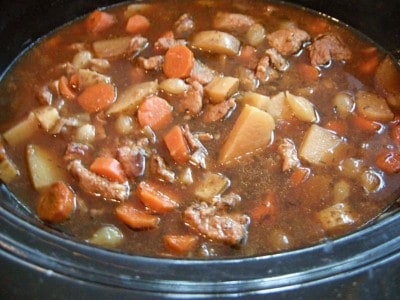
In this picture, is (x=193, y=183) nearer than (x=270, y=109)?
Yes

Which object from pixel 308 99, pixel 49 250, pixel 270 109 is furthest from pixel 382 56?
pixel 49 250

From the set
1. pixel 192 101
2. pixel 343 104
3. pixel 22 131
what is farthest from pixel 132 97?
pixel 343 104

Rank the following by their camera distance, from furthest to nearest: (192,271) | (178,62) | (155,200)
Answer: (178,62) < (155,200) < (192,271)

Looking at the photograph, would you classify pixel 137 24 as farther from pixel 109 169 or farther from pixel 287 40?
pixel 109 169

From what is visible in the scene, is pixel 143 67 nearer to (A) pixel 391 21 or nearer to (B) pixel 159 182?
A: (B) pixel 159 182

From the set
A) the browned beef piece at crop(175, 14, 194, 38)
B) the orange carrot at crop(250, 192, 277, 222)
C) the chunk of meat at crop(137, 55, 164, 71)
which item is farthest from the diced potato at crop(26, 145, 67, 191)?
the browned beef piece at crop(175, 14, 194, 38)
